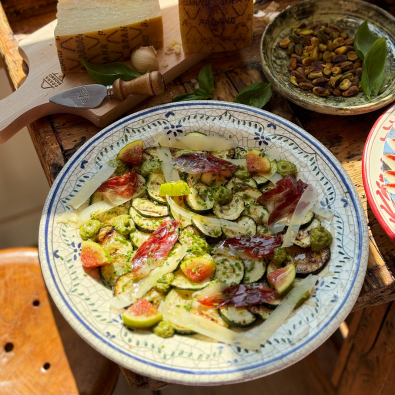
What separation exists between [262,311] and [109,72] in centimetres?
171

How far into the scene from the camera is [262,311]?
1.71 meters

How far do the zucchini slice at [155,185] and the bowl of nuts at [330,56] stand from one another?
88cm

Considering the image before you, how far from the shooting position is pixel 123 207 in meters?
2.07

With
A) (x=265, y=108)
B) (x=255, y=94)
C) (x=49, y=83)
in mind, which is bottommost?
(x=265, y=108)

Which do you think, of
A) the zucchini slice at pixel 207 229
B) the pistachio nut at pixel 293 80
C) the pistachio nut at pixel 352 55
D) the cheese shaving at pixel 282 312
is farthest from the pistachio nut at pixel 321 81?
the cheese shaving at pixel 282 312

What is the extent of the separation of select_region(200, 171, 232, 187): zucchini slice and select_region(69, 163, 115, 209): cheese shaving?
48cm

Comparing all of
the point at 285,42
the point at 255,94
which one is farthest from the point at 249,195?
the point at 285,42

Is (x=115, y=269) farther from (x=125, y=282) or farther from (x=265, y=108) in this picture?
(x=265, y=108)

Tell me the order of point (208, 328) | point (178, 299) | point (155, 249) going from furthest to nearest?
point (155, 249) < point (178, 299) < point (208, 328)

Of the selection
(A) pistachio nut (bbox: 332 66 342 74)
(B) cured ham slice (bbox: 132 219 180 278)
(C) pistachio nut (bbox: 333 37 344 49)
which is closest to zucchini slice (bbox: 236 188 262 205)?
(B) cured ham slice (bbox: 132 219 180 278)

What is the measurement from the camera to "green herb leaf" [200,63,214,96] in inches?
100

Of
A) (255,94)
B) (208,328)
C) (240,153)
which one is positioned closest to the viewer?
(208,328)

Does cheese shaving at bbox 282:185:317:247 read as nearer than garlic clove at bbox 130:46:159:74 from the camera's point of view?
Yes

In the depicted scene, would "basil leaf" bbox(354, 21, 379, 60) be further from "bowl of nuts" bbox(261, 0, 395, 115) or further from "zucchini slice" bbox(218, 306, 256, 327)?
"zucchini slice" bbox(218, 306, 256, 327)
